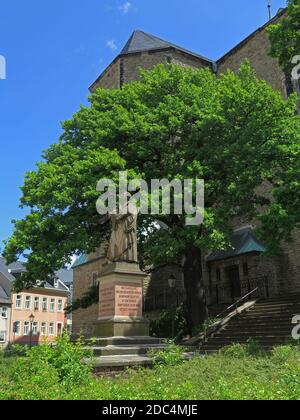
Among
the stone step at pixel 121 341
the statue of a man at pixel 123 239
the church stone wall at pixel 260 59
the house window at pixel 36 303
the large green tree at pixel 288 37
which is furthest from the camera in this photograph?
the house window at pixel 36 303

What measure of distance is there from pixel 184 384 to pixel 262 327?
1222 cm

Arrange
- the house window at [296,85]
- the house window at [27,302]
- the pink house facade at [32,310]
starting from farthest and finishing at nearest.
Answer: the house window at [27,302] < the pink house facade at [32,310] < the house window at [296,85]

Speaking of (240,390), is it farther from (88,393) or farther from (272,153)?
(272,153)

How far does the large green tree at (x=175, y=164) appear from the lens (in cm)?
1770

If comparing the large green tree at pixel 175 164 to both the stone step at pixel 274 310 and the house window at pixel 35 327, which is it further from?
the house window at pixel 35 327

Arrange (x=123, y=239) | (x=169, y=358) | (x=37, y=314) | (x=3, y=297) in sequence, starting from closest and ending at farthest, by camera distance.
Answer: (x=169, y=358), (x=123, y=239), (x=3, y=297), (x=37, y=314)

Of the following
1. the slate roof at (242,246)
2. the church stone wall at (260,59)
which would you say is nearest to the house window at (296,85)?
the church stone wall at (260,59)

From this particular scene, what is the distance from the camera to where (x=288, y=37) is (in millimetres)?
16344

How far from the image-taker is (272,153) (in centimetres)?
1753

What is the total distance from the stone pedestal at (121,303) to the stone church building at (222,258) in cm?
778

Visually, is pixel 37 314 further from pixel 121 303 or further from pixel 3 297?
pixel 121 303

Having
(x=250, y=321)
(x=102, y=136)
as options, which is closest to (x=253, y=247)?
(x=250, y=321)

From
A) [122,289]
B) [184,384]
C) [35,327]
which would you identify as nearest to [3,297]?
[35,327]

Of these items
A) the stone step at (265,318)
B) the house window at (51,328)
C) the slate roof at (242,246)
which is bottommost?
the house window at (51,328)
